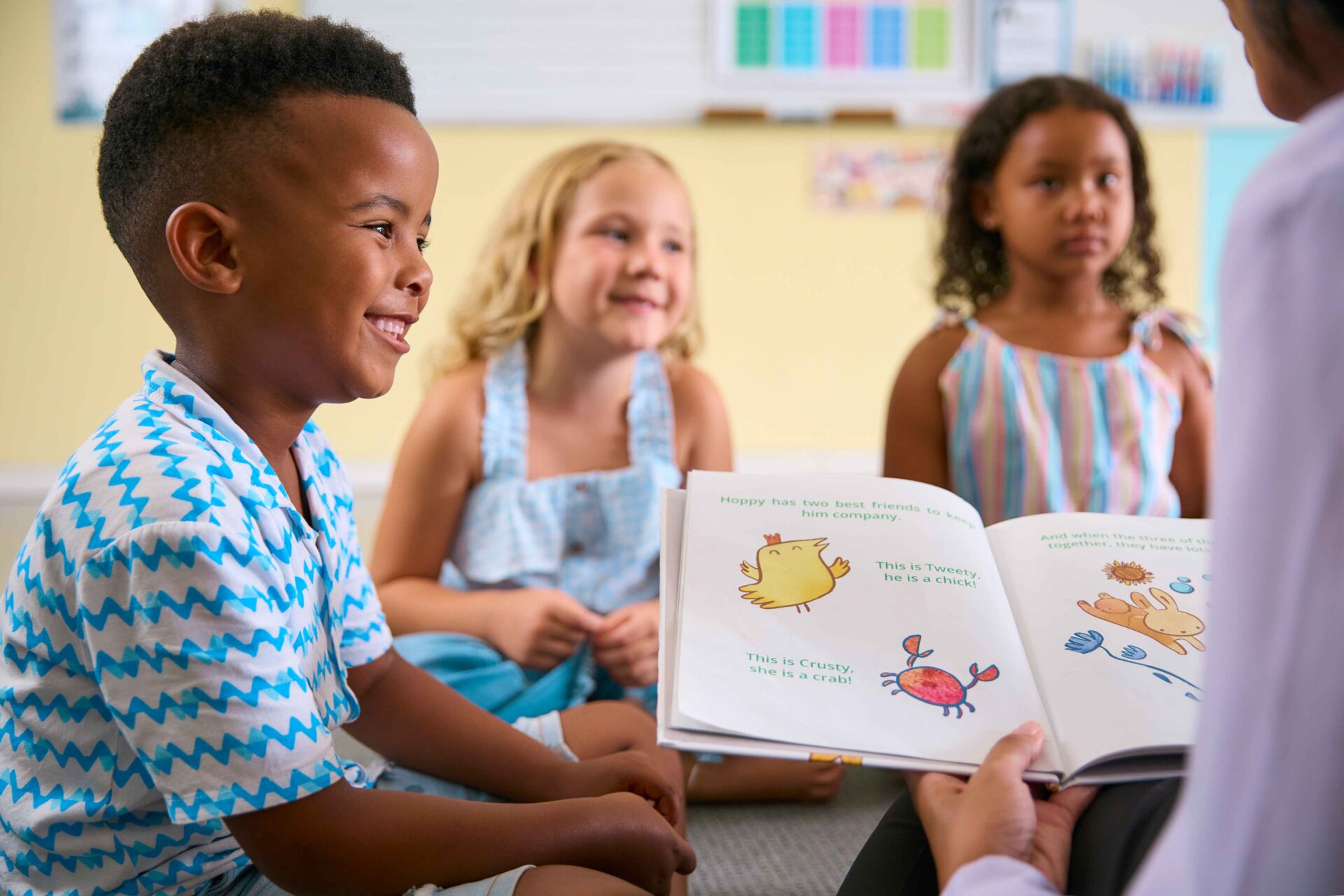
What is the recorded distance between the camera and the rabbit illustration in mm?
581

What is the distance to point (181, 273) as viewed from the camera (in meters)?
0.60

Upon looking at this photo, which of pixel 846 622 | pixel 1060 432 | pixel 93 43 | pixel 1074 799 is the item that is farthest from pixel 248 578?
pixel 93 43

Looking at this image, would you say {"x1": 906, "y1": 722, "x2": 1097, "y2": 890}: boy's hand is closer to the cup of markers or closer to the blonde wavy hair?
the blonde wavy hair

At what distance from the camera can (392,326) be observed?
0.65 meters

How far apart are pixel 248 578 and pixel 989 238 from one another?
1138 mm

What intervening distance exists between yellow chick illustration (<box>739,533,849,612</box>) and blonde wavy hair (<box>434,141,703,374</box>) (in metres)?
0.72

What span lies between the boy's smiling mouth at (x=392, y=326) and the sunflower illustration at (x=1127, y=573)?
1.46 feet

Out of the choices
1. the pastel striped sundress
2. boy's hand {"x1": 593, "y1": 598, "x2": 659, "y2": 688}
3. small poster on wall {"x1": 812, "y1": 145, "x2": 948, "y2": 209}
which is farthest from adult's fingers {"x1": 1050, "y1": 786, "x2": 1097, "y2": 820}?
small poster on wall {"x1": 812, "y1": 145, "x2": 948, "y2": 209}

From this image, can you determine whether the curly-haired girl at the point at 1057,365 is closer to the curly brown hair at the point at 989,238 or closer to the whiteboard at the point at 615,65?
the curly brown hair at the point at 989,238

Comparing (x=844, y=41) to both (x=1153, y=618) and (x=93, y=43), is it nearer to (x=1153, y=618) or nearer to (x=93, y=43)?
(x=93, y=43)

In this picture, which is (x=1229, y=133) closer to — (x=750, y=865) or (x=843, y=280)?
(x=843, y=280)

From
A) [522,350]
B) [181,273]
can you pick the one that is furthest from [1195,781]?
[522,350]

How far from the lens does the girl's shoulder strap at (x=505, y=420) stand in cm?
119

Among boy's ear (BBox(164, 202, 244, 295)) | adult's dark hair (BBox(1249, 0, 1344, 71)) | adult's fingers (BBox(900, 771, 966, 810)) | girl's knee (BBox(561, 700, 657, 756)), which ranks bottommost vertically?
girl's knee (BBox(561, 700, 657, 756))
